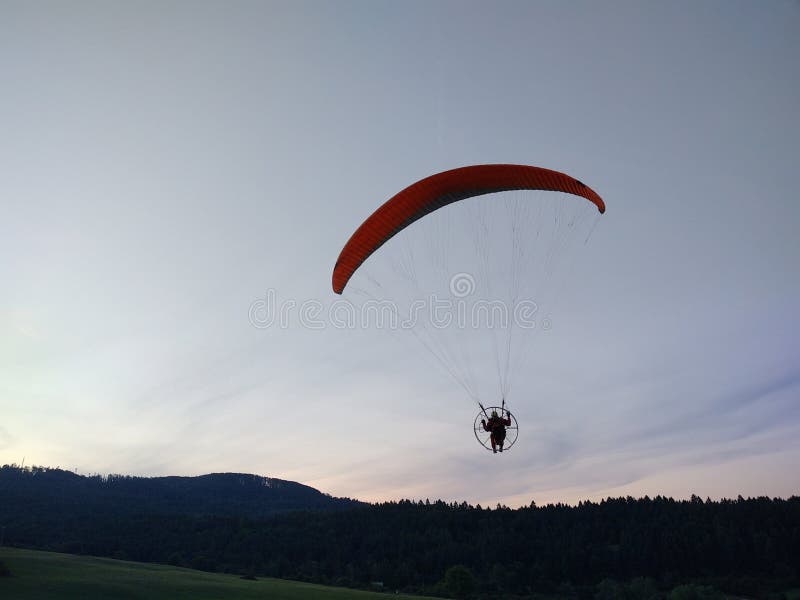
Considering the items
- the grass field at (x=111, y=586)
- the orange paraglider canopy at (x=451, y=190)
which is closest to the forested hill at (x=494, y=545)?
the grass field at (x=111, y=586)

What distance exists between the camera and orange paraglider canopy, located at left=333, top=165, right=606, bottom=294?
2212cm

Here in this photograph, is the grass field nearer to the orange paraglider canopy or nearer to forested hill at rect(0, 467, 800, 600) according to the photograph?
the orange paraglider canopy

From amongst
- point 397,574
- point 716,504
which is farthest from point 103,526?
point 716,504

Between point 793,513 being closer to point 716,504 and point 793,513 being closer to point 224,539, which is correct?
point 716,504

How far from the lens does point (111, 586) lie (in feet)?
129

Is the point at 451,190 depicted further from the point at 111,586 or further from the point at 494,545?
the point at 494,545

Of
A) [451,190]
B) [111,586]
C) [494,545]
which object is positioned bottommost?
[111,586]

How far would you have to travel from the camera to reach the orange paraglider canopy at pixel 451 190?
72.6 feet

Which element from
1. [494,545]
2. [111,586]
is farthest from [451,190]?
[494,545]

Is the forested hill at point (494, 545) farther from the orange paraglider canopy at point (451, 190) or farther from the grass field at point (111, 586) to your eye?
the orange paraglider canopy at point (451, 190)

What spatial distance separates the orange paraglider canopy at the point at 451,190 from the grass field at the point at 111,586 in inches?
1129

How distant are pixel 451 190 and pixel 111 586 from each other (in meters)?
35.4

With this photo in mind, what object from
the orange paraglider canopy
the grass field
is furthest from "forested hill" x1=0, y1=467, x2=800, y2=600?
the orange paraglider canopy

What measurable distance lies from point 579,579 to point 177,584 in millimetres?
74198
